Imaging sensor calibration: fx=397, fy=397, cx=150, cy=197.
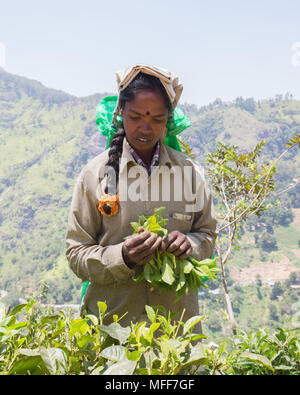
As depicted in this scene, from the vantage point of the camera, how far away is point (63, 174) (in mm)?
145875

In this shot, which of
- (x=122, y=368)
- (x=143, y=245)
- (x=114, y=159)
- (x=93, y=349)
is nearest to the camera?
(x=122, y=368)

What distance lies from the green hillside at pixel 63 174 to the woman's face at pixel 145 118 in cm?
8116

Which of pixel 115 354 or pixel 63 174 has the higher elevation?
pixel 63 174

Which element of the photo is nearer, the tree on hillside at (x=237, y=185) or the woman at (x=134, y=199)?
the woman at (x=134, y=199)

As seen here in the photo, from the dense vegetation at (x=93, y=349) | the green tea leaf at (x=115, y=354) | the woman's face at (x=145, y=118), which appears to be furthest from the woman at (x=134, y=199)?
the green tea leaf at (x=115, y=354)

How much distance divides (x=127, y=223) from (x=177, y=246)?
0.30 metres

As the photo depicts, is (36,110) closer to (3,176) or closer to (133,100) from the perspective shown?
(3,176)

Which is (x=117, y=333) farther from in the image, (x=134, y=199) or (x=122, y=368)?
(x=134, y=199)

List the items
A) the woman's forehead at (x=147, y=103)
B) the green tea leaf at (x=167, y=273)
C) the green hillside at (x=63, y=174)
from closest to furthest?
the green tea leaf at (x=167, y=273)
the woman's forehead at (x=147, y=103)
the green hillside at (x=63, y=174)

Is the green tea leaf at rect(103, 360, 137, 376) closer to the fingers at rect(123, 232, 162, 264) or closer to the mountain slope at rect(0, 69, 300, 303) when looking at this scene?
the fingers at rect(123, 232, 162, 264)

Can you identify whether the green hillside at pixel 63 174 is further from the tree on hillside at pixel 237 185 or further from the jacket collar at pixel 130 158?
the jacket collar at pixel 130 158

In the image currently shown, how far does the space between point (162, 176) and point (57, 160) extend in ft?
511

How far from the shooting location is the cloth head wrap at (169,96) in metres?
1.80

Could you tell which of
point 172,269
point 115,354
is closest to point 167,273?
point 172,269
